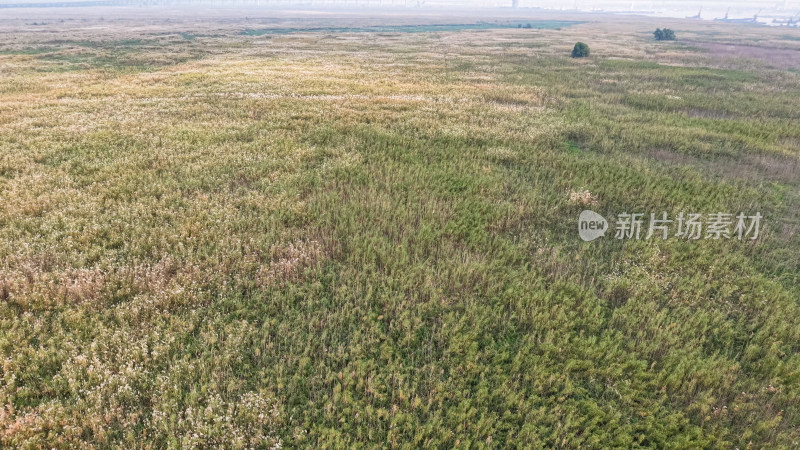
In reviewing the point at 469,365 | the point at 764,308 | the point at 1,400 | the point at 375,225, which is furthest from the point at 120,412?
the point at 764,308

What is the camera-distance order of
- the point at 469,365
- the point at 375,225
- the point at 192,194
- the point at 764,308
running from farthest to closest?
the point at 192,194
the point at 375,225
the point at 764,308
the point at 469,365

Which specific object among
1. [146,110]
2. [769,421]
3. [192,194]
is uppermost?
[146,110]

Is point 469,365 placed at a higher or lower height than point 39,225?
lower

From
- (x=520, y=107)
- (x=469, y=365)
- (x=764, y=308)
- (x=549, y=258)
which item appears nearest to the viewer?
(x=469, y=365)

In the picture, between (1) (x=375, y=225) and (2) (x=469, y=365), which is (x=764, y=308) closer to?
(2) (x=469, y=365)

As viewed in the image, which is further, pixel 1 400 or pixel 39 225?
pixel 39 225

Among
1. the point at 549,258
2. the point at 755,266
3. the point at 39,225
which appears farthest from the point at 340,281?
the point at 755,266
